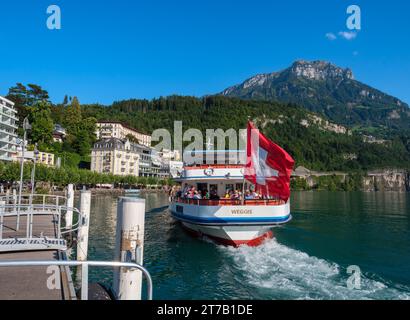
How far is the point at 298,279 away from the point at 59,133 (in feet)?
410

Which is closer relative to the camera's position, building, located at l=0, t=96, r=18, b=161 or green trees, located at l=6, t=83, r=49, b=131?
building, located at l=0, t=96, r=18, b=161

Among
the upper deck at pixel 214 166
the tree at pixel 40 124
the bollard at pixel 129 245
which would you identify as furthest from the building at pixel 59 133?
the bollard at pixel 129 245

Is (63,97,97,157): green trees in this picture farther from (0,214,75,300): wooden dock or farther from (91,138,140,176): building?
(0,214,75,300): wooden dock

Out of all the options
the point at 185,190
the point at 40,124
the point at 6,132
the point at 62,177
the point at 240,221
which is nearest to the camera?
the point at 240,221

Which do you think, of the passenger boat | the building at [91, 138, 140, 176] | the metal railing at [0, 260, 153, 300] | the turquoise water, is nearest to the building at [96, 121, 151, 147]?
the building at [91, 138, 140, 176]

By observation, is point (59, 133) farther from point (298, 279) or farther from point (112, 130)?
point (298, 279)

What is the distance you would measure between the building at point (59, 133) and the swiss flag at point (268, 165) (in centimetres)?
11569

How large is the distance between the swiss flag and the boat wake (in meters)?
3.19

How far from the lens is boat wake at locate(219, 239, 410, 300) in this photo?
11430 mm

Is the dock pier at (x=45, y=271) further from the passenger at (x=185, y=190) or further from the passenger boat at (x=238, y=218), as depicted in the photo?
the passenger at (x=185, y=190)

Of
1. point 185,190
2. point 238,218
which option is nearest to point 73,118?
point 185,190

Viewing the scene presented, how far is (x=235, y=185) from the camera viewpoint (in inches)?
902

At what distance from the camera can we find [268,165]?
1628 cm

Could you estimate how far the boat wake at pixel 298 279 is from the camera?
11.4 metres
